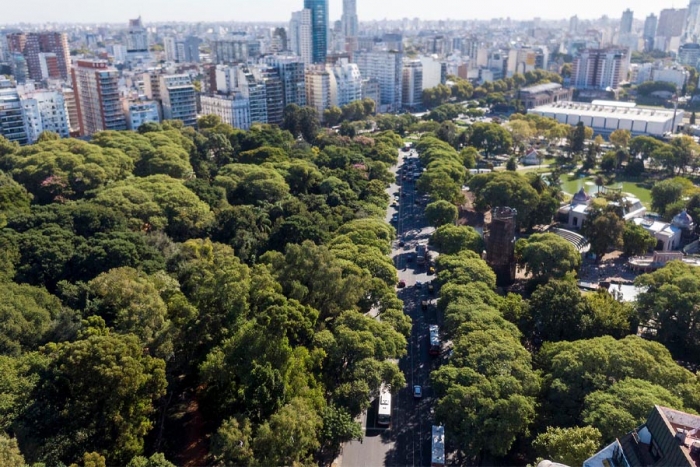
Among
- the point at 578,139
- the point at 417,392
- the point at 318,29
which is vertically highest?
the point at 318,29

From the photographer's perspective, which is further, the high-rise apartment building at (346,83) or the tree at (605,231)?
the high-rise apartment building at (346,83)

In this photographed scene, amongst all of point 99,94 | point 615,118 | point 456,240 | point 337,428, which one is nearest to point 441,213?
point 456,240

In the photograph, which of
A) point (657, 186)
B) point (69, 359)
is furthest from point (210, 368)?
point (657, 186)

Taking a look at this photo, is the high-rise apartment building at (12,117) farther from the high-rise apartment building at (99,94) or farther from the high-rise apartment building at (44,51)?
the high-rise apartment building at (44,51)

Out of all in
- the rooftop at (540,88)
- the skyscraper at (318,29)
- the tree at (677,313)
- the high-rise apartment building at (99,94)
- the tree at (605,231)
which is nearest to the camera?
the tree at (677,313)

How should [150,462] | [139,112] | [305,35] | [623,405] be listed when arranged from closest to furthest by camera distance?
1. [150,462]
2. [623,405]
3. [139,112]
4. [305,35]

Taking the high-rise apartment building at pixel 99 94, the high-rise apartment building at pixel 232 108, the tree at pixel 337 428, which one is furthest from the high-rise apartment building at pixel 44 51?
the tree at pixel 337 428

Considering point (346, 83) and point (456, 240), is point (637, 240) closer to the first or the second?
point (456, 240)
